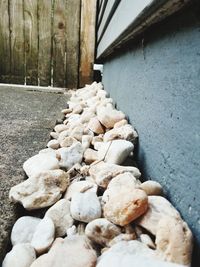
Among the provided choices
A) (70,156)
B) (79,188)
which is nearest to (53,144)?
(70,156)

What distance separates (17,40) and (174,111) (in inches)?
109

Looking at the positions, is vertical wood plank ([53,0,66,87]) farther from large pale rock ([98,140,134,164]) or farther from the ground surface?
large pale rock ([98,140,134,164])

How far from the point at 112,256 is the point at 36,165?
1.40 ft

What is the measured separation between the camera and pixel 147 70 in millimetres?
979

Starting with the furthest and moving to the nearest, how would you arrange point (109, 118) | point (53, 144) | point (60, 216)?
point (109, 118) → point (53, 144) → point (60, 216)

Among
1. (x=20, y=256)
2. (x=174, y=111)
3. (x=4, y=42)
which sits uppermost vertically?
(x=4, y=42)

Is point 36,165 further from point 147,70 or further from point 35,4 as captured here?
point 35,4

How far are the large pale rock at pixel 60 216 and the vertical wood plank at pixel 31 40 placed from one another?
105 inches

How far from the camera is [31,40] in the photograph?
10.2 feet

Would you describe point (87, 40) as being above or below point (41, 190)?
above

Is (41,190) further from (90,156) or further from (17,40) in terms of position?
(17,40)

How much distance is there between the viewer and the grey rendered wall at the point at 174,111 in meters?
0.57

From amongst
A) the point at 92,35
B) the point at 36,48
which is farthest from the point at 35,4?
the point at 92,35

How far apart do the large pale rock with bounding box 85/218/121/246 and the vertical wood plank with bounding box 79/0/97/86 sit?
2699 mm
